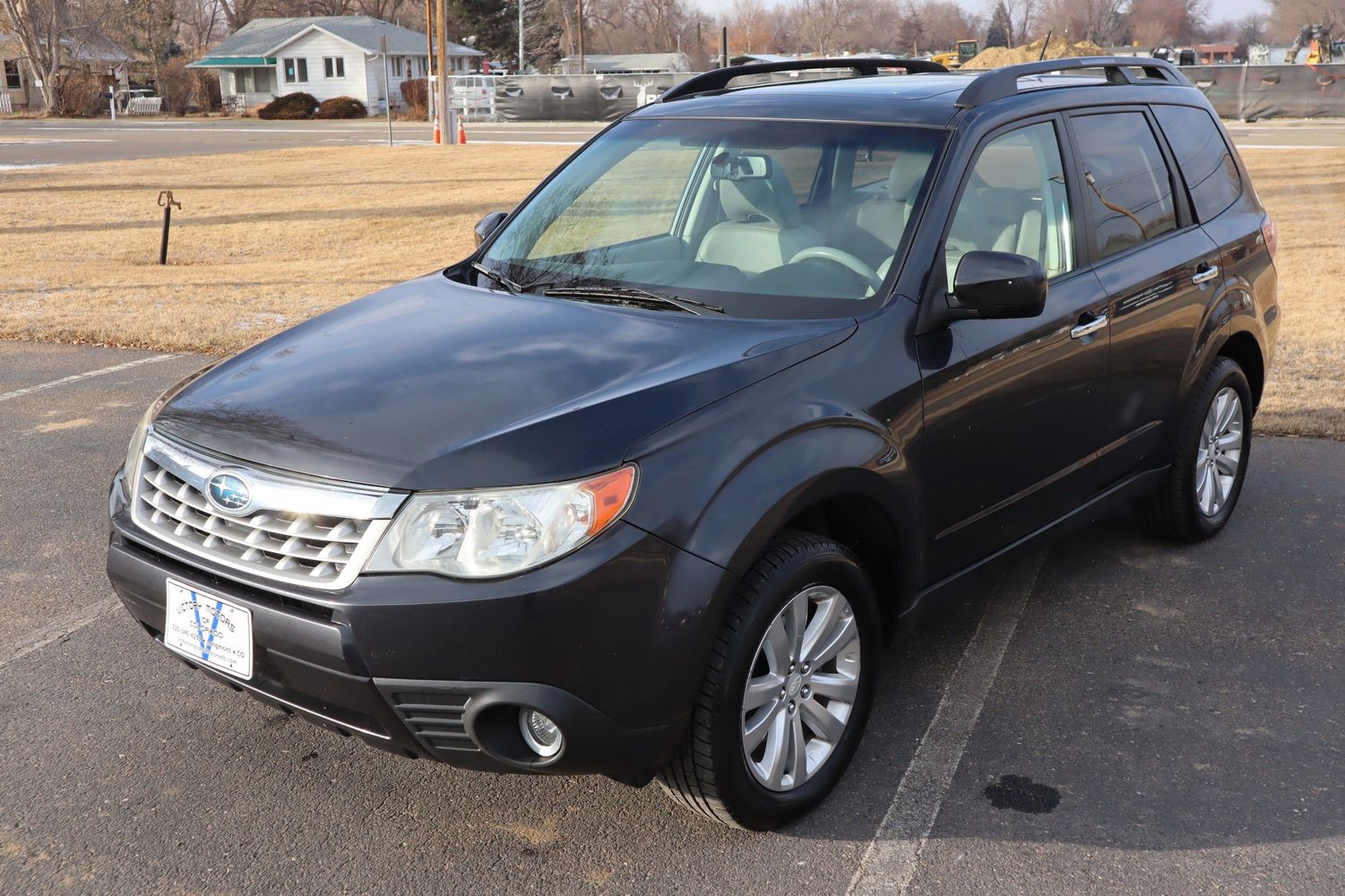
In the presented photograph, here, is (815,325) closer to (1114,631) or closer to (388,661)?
(388,661)

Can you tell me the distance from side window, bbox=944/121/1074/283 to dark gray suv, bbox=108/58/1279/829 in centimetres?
1

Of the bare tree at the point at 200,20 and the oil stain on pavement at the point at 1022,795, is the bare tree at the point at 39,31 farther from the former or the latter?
the oil stain on pavement at the point at 1022,795

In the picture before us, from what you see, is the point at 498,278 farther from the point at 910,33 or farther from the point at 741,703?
the point at 910,33

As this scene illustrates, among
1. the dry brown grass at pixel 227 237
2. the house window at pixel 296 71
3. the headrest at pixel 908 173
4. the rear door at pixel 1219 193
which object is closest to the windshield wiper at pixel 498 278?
the headrest at pixel 908 173

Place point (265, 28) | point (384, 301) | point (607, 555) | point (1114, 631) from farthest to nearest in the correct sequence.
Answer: point (265, 28), point (1114, 631), point (384, 301), point (607, 555)

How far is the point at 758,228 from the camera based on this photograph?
3879 mm

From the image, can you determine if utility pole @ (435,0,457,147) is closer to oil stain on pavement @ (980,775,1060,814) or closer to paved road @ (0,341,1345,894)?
paved road @ (0,341,1345,894)

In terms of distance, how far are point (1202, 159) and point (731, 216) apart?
2.18m

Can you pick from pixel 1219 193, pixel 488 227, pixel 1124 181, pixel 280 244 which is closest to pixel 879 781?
pixel 1124 181

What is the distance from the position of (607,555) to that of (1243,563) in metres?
3.30

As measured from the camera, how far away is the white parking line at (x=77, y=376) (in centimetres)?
751

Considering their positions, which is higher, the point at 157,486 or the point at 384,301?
the point at 384,301

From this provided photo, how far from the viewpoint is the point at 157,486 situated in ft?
10.0

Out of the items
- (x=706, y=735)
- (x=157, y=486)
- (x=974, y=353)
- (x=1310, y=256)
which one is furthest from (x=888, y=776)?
(x=1310, y=256)
